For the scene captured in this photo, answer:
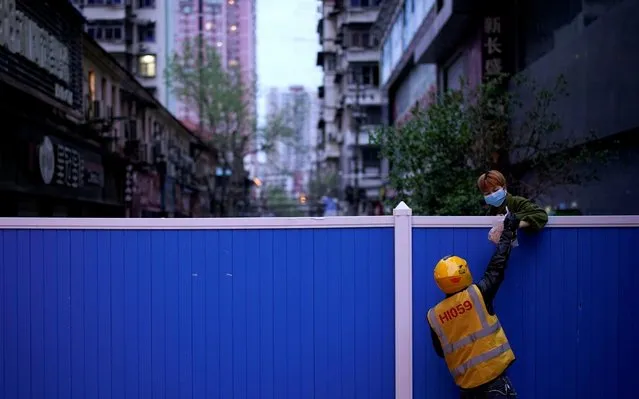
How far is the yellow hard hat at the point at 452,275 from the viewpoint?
13.8 feet

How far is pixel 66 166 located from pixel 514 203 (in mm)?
17119

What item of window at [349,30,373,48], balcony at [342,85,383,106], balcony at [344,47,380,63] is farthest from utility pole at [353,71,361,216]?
window at [349,30,373,48]

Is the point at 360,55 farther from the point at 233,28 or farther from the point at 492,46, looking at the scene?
the point at 233,28

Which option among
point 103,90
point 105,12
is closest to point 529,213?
point 103,90

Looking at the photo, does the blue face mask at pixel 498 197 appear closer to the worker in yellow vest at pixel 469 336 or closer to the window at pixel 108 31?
the worker in yellow vest at pixel 469 336

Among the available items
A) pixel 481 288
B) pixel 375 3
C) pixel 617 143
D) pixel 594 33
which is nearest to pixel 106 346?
pixel 481 288

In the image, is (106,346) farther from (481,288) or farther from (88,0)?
(88,0)

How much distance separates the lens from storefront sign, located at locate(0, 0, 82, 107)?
13.5 meters

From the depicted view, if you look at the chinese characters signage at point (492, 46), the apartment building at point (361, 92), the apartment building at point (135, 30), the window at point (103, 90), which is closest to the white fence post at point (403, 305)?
the chinese characters signage at point (492, 46)

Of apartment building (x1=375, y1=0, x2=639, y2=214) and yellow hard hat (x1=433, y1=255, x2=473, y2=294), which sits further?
apartment building (x1=375, y1=0, x2=639, y2=214)

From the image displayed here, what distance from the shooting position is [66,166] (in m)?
19.3

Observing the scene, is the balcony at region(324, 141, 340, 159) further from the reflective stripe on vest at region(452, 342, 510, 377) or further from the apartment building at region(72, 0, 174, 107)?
the reflective stripe on vest at region(452, 342, 510, 377)

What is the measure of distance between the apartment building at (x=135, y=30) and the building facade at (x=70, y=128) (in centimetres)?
1117

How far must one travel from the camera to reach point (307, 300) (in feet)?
16.4
